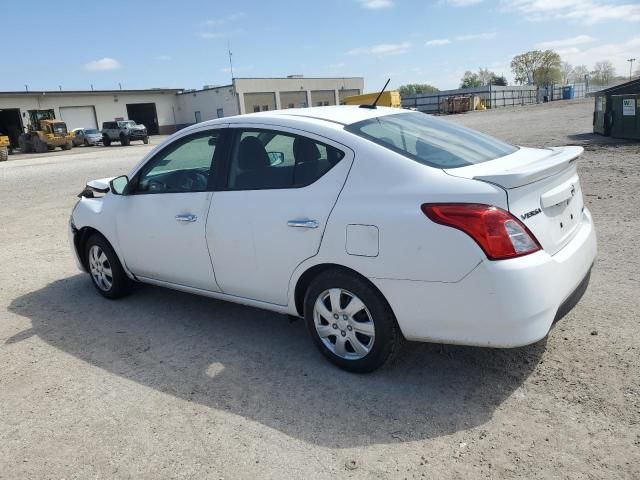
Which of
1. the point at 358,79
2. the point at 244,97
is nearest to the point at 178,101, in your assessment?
the point at 244,97

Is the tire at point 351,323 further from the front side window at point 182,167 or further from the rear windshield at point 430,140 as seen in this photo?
the front side window at point 182,167

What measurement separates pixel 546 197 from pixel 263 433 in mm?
2102

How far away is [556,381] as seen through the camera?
325 centimetres

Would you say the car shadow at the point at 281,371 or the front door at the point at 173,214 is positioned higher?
the front door at the point at 173,214

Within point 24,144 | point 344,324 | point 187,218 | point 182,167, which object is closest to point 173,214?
point 187,218

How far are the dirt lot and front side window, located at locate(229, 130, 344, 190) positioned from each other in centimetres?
126

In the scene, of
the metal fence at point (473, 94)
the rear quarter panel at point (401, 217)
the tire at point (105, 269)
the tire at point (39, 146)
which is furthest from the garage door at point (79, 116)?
the rear quarter panel at point (401, 217)

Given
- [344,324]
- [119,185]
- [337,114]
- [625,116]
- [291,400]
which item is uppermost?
[337,114]

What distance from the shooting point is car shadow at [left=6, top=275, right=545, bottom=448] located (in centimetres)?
304

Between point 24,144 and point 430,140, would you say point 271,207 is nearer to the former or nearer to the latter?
point 430,140

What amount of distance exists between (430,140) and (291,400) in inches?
76.2

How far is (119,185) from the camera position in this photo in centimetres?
493

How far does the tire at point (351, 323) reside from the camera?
324 cm

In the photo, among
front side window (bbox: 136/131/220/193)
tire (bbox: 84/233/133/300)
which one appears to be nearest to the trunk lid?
front side window (bbox: 136/131/220/193)
